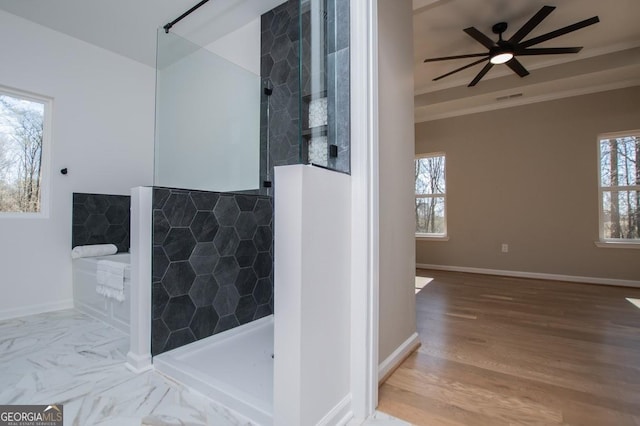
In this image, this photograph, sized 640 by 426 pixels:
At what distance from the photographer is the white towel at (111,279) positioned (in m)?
2.31

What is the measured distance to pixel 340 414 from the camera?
1270 millimetres

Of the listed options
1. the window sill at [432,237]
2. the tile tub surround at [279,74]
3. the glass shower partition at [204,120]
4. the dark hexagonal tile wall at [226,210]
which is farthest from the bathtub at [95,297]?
the window sill at [432,237]

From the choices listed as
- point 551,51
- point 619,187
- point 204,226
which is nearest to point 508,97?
point 551,51

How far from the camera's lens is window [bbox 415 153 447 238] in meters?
5.22

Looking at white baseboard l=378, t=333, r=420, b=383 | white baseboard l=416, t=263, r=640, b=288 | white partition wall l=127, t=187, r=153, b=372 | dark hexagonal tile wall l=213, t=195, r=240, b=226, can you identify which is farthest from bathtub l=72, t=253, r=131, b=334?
white baseboard l=416, t=263, r=640, b=288

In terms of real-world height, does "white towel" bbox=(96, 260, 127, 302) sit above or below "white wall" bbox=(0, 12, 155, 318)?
below

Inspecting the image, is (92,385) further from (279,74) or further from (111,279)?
(279,74)

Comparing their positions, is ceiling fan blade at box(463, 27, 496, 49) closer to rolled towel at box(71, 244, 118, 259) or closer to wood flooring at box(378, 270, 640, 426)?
wood flooring at box(378, 270, 640, 426)

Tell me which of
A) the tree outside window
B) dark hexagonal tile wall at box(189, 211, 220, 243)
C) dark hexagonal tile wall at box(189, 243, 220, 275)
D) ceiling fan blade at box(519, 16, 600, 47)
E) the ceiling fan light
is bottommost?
dark hexagonal tile wall at box(189, 243, 220, 275)

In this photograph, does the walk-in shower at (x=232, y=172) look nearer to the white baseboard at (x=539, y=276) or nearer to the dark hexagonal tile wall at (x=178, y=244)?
the dark hexagonal tile wall at (x=178, y=244)

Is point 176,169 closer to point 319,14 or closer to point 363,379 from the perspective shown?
point 319,14

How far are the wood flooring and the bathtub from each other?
1.93 m

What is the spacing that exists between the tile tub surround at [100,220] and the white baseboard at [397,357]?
3.03 metres

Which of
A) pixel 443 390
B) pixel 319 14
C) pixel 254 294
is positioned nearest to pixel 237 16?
pixel 319 14
